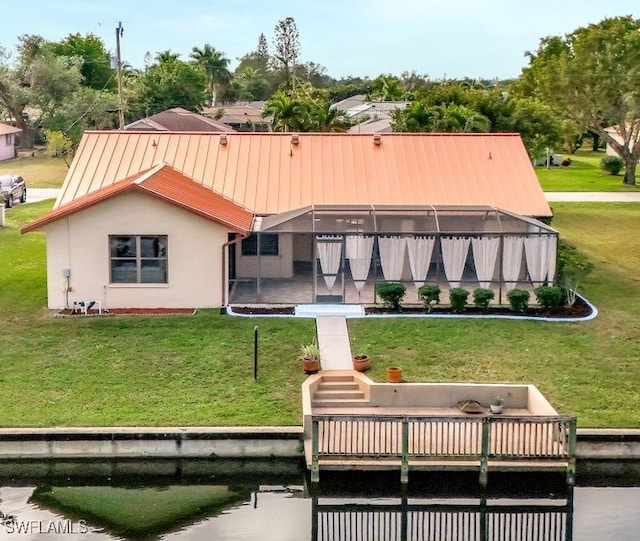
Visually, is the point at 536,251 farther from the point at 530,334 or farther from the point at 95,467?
the point at 95,467

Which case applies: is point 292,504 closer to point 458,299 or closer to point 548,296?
point 458,299

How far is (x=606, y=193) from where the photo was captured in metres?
51.2

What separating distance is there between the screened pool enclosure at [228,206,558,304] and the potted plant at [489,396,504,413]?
24.2 feet

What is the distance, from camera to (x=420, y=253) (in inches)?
1055

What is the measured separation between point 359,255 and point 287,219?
7.36 ft

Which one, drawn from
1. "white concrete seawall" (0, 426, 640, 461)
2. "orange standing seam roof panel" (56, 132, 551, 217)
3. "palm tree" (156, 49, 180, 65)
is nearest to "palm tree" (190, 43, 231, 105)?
"palm tree" (156, 49, 180, 65)

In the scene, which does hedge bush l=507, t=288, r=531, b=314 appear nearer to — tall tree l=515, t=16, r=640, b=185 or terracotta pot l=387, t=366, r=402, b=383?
terracotta pot l=387, t=366, r=402, b=383

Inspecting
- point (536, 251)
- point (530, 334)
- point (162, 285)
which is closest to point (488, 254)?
point (536, 251)

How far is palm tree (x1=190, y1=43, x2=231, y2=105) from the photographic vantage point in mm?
109213

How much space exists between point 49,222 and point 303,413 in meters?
10.6

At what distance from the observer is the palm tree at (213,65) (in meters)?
109

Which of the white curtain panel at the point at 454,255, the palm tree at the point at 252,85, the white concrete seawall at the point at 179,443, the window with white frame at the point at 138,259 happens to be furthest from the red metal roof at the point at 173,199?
the palm tree at the point at 252,85

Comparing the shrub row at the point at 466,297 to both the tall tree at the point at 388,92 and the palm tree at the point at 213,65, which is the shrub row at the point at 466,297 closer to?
the tall tree at the point at 388,92

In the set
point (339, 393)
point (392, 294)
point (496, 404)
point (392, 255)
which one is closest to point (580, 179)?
point (392, 255)
